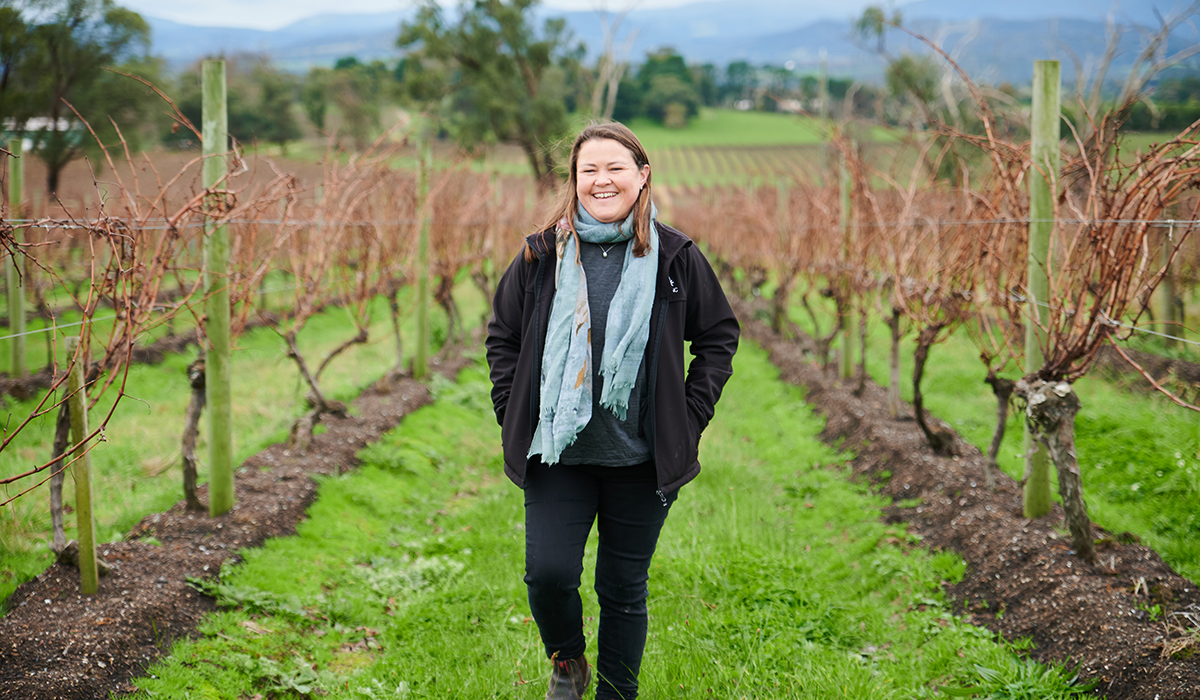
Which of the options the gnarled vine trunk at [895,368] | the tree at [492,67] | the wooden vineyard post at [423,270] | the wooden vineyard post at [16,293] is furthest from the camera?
the tree at [492,67]

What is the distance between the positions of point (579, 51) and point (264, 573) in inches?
1139

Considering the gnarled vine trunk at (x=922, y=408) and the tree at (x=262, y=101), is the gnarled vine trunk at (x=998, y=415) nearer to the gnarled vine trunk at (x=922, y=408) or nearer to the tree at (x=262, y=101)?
the gnarled vine trunk at (x=922, y=408)

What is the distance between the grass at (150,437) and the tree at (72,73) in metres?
4.91

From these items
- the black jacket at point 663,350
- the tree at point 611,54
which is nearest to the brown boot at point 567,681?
the black jacket at point 663,350

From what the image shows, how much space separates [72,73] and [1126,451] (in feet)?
52.4

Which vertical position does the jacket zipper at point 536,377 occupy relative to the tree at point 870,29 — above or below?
below

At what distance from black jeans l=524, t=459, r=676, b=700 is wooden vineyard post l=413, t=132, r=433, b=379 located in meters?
5.64

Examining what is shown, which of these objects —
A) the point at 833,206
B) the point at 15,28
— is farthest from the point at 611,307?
the point at 15,28

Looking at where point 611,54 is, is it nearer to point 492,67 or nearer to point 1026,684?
point 492,67

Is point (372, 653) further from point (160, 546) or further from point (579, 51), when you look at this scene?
point (579, 51)

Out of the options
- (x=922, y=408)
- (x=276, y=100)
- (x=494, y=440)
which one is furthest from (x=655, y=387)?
(x=276, y=100)

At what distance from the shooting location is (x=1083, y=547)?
127 inches

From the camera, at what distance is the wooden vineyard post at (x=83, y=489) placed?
2.85m

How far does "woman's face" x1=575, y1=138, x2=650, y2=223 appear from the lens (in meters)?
2.18
